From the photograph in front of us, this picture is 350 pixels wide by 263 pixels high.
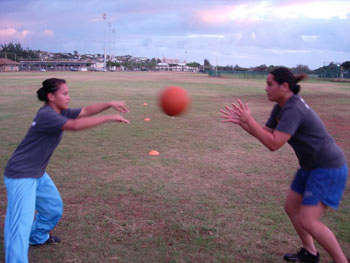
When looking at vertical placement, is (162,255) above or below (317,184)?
below

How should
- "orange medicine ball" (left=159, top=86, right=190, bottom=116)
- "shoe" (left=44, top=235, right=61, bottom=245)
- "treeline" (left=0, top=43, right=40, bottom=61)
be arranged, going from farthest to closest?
"treeline" (left=0, top=43, right=40, bottom=61) → "orange medicine ball" (left=159, top=86, right=190, bottom=116) → "shoe" (left=44, top=235, right=61, bottom=245)

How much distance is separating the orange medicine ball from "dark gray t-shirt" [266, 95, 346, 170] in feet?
5.48

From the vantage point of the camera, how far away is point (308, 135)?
3797 millimetres

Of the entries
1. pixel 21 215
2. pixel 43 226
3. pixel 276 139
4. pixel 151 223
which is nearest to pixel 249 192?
pixel 151 223

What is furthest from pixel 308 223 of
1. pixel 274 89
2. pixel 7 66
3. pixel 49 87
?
pixel 7 66

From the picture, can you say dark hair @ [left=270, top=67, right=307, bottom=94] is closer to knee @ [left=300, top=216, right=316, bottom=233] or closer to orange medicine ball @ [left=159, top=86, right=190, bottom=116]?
knee @ [left=300, top=216, right=316, bottom=233]

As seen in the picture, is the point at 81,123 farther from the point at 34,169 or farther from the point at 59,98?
the point at 34,169

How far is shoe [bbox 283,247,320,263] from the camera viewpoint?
433 cm

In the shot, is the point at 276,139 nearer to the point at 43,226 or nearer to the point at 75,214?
the point at 43,226

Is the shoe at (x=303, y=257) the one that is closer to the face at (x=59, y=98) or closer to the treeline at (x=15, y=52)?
the face at (x=59, y=98)

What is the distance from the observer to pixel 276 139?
364 cm

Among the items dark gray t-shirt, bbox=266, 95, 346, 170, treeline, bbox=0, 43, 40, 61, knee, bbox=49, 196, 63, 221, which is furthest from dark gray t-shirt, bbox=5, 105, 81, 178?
treeline, bbox=0, 43, 40, 61

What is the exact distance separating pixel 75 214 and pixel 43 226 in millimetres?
1056

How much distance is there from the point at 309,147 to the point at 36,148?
2.91m
